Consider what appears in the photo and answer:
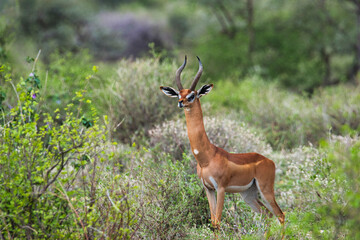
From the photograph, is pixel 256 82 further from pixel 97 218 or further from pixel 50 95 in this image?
pixel 97 218

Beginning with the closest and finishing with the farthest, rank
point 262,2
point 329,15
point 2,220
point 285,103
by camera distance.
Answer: point 2,220 → point 285,103 → point 329,15 → point 262,2

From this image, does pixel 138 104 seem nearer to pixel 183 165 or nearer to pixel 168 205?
pixel 183 165

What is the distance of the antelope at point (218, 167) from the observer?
4.64 meters

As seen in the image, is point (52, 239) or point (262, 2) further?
point (262, 2)

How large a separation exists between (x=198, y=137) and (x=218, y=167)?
0.37 meters

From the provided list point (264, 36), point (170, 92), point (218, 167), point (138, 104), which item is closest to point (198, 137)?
point (218, 167)

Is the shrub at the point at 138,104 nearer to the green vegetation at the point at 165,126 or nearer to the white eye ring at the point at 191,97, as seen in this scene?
the green vegetation at the point at 165,126

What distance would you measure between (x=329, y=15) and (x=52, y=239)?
2186cm

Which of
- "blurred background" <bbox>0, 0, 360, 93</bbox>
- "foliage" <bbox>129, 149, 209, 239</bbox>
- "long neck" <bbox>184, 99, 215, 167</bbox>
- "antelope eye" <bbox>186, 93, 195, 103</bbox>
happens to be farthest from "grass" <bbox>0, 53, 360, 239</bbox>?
"blurred background" <bbox>0, 0, 360, 93</bbox>

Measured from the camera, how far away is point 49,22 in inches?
1000

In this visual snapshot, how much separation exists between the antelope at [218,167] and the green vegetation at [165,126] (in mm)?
294

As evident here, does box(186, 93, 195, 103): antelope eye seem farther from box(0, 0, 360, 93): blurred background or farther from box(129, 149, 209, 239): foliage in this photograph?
Result: box(0, 0, 360, 93): blurred background

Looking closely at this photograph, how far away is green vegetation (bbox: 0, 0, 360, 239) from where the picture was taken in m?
3.82

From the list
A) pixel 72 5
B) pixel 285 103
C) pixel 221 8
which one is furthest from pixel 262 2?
pixel 285 103
